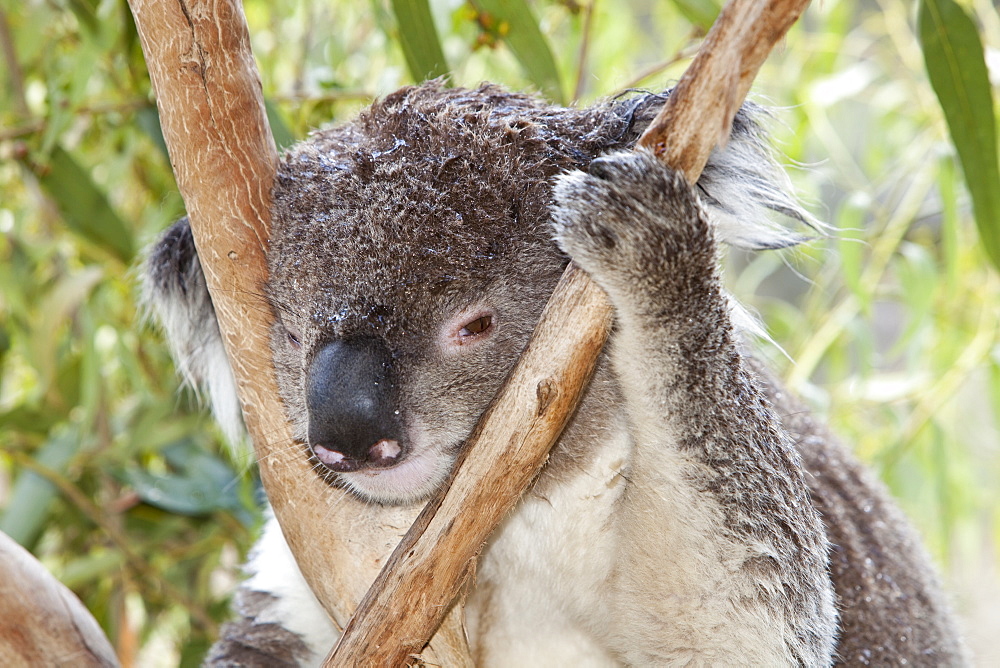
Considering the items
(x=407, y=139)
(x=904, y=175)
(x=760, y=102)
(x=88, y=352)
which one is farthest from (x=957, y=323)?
(x=88, y=352)

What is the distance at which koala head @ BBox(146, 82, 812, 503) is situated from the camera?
1386mm

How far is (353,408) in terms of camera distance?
1336 mm

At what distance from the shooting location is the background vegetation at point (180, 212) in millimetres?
2350

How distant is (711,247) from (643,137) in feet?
0.57

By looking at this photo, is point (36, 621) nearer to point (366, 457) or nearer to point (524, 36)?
point (366, 457)

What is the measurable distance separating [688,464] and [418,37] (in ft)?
3.22

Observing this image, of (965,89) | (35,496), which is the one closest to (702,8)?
(965,89)

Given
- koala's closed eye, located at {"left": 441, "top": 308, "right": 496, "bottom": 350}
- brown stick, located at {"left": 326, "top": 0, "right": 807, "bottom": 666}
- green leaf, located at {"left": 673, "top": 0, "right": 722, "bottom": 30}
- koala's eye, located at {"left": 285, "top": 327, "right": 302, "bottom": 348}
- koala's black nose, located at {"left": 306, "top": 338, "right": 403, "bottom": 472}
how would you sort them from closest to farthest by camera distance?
brown stick, located at {"left": 326, "top": 0, "right": 807, "bottom": 666}, koala's black nose, located at {"left": 306, "top": 338, "right": 403, "bottom": 472}, koala's closed eye, located at {"left": 441, "top": 308, "right": 496, "bottom": 350}, koala's eye, located at {"left": 285, "top": 327, "right": 302, "bottom": 348}, green leaf, located at {"left": 673, "top": 0, "right": 722, "bottom": 30}

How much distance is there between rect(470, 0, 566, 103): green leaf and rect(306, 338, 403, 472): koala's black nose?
866 millimetres

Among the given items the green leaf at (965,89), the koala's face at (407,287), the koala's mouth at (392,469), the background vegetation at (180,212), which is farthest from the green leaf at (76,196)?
the green leaf at (965,89)

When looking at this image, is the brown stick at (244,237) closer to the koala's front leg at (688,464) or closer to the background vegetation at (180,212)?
the koala's front leg at (688,464)

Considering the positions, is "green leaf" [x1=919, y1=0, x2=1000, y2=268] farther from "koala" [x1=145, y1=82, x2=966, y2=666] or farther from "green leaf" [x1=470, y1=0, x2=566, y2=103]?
"green leaf" [x1=470, y1=0, x2=566, y2=103]

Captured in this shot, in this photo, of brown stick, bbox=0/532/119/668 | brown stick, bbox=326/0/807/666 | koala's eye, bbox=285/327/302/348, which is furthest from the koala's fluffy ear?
brown stick, bbox=326/0/807/666

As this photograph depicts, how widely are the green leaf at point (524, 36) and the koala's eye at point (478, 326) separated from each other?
74 centimetres
